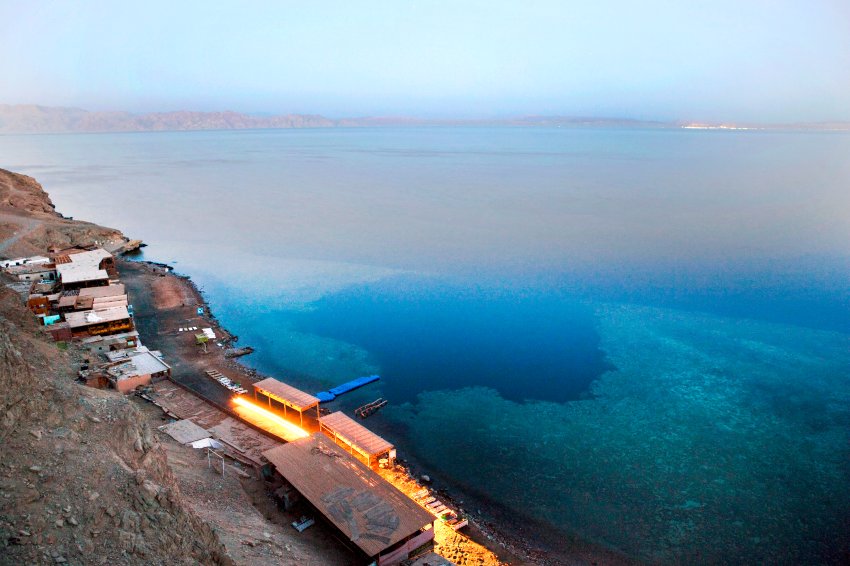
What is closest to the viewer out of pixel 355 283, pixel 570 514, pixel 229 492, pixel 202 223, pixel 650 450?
pixel 229 492

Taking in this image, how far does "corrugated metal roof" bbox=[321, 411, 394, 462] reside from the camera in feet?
87.3

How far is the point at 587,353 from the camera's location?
41.6 meters

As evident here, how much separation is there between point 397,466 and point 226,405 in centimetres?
1271

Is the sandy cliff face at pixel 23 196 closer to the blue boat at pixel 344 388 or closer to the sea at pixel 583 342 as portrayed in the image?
the sea at pixel 583 342

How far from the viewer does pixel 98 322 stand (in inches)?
1458

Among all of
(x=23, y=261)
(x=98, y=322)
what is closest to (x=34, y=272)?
(x=23, y=261)

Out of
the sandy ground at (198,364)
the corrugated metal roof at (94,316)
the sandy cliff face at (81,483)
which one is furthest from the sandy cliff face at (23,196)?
the sandy cliff face at (81,483)

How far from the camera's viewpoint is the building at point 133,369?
3127cm

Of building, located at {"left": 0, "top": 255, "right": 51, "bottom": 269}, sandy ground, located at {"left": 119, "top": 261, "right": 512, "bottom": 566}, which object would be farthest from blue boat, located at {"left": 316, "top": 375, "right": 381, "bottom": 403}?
building, located at {"left": 0, "top": 255, "right": 51, "bottom": 269}

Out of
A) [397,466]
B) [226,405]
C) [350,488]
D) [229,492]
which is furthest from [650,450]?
[226,405]

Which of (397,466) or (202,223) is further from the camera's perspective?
(202,223)

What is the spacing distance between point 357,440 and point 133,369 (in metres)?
16.9

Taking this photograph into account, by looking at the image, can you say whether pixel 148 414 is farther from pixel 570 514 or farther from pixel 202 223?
pixel 202 223

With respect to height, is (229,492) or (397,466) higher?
(229,492)
